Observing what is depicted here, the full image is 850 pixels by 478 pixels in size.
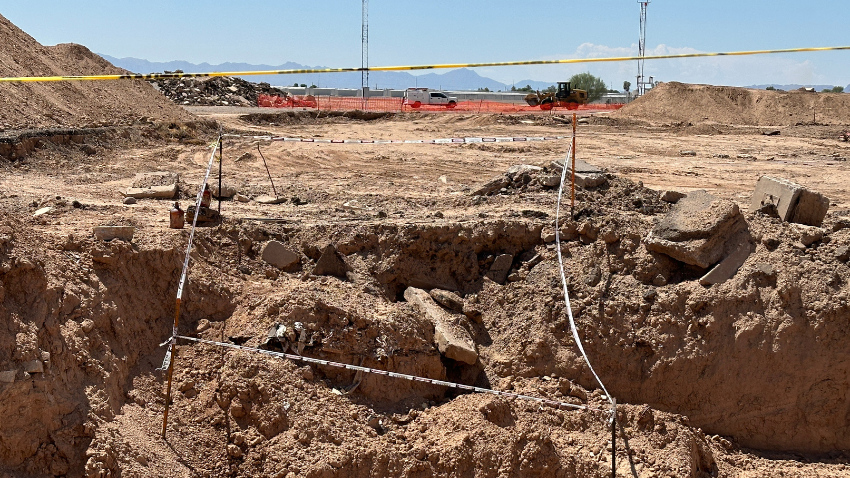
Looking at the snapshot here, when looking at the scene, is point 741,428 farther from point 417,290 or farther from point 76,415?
point 76,415

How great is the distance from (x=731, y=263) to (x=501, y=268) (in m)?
Result: 2.49

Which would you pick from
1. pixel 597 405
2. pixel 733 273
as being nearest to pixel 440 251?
pixel 597 405

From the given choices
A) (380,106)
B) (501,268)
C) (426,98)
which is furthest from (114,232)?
(426,98)

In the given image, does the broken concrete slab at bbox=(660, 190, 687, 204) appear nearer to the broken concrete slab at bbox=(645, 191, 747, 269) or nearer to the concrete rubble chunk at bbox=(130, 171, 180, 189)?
the broken concrete slab at bbox=(645, 191, 747, 269)

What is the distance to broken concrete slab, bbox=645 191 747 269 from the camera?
780 centimetres

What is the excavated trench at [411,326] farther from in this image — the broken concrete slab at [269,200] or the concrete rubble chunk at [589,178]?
the broken concrete slab at [269,200]

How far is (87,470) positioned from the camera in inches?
215

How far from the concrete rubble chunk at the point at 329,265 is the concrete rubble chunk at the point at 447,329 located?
79cm

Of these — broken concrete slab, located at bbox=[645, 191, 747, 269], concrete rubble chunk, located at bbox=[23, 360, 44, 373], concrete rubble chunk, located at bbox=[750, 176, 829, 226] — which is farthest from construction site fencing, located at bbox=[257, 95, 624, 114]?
concrete rubble chunk, located at bbox=[23, 360, 44, 373]

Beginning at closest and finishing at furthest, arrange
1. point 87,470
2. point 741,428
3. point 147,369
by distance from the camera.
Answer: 1. point 87,470
2. point 147,369
3. point 741,428

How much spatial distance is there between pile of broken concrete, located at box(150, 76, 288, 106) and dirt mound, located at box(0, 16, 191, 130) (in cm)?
730

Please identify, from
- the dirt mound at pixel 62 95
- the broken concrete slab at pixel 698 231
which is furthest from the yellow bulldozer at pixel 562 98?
the broken concrete slab at pixel 698 231

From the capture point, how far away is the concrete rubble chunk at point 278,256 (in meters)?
7.96

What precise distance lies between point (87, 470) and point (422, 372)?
3.12m
